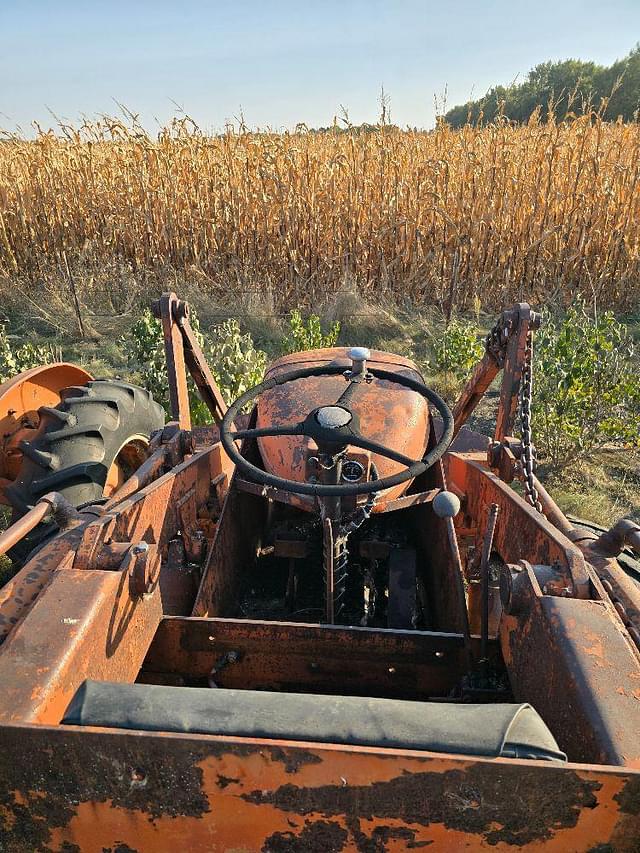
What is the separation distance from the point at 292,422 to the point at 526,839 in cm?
172

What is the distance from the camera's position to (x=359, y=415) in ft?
8.45

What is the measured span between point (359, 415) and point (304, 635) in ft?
Answer: 3.21

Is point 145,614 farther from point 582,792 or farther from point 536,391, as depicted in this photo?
point 536,391

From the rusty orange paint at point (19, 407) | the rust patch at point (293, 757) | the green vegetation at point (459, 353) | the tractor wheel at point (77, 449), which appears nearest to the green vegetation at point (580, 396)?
the green vegetation at point (459, 353)

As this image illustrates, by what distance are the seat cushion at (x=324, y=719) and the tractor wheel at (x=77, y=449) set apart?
57.7 inches

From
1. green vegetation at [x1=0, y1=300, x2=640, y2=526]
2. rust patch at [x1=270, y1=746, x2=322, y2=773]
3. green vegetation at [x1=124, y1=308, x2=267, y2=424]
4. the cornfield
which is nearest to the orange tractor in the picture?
rust patch at [x1=270, y1=746, x2=322, y2=773]

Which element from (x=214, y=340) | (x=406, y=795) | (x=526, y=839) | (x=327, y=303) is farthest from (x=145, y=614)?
(x=327, y=303)

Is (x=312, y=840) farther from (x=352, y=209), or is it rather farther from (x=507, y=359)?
(x=352, y=209)

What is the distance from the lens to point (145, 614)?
1845 millimetres

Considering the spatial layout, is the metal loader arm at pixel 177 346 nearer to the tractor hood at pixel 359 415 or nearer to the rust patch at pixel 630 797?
the tractor hood at pixel 359 415

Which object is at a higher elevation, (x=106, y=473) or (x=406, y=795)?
(x=406, y=795)

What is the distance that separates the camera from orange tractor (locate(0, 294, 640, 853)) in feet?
3.78

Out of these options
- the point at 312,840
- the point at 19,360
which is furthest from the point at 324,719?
the point at 19,360

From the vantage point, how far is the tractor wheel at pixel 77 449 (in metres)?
2.74
